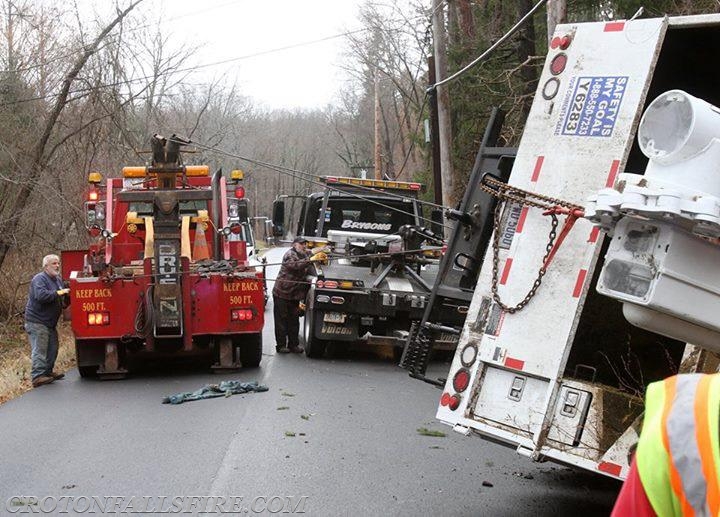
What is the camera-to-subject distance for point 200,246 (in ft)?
44.1

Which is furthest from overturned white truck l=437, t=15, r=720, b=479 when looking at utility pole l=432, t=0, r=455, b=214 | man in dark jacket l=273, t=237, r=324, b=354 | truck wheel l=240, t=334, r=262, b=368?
utility pole l=432, t=0, r=455, b=214

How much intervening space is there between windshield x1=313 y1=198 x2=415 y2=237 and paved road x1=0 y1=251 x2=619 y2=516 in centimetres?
480

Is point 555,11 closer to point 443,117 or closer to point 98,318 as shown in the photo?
point 443,117

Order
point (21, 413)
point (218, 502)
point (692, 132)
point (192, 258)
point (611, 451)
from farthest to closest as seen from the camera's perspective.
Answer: point (192, 258)
point (21, 413)
point (218, 502)
point (611, 451)
point (692, 132)

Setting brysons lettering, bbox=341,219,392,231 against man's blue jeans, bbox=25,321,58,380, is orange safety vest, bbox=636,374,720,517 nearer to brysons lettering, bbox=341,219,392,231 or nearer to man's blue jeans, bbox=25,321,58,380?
man's blue jeans, bbox=25,321,58,380

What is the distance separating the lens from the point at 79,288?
11758mm

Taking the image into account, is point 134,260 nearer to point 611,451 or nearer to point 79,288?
point 79,288

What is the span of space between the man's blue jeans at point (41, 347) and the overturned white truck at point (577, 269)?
7.46 m

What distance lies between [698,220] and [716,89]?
3.17 m

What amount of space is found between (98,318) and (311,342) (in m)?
3.34

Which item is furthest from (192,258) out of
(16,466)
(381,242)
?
(16,466)

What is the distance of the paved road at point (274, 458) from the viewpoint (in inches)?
265

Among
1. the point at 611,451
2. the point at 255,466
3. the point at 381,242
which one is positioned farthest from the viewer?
the point at 381,242

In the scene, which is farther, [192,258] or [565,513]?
[192,258]
